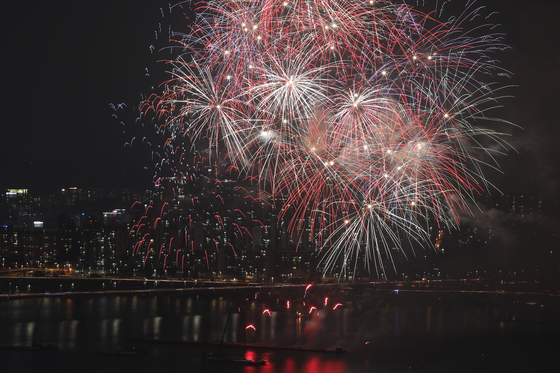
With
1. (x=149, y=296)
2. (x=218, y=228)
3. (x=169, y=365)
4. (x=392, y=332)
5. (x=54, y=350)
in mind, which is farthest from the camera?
(x=218, y=228)

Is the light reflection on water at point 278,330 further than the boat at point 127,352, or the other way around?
the boat at point 127,352

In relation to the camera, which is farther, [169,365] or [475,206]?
[475,206]

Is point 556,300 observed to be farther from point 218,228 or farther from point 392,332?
point 218,228

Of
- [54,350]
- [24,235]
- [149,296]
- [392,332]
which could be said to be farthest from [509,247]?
[24,235]

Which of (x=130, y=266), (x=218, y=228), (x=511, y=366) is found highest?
(x=218, y=228)

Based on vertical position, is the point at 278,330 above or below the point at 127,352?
above

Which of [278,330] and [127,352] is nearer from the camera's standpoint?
[127,352]

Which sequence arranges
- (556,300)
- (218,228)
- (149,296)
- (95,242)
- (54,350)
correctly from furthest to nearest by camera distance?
(95,242) → (218,228) → (149,296) → (556,300) → (54,350)

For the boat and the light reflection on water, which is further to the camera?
the boat
